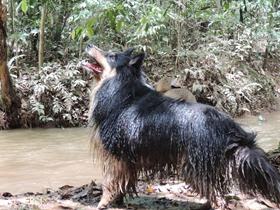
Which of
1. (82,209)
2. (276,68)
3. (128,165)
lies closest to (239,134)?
(128,165)

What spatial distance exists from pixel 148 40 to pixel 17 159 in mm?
7083

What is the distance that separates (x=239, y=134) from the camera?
10.9 feet

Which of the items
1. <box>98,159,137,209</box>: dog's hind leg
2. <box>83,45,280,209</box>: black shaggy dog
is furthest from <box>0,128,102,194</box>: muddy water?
<box>83,45,280,209</box>: black shaggy dog

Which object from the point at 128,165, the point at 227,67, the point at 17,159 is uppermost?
the point at 227,67

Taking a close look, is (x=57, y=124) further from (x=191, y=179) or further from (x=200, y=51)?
(x=191, y=179)

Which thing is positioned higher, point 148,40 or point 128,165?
point 148,40

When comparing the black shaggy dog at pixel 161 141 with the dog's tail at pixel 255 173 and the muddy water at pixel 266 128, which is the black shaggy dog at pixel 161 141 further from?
the muddy water at pixel 266 128

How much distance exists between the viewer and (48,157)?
744 cm

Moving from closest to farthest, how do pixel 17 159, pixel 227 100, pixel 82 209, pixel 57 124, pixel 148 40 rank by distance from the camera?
pixel 82 209 → pixel 17 159 → pixel 57 124 → pixel 227 100 → pixel 148 40

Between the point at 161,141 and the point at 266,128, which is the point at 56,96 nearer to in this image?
the point at 266,128

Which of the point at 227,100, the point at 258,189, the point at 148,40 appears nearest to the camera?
the point at 258,189

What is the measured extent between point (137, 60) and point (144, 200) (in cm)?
137

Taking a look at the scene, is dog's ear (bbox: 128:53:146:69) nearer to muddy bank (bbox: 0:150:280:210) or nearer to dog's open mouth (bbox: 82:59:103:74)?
dog's open mouth (bbox: 82:59:103:74)

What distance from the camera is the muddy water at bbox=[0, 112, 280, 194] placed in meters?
5.75
